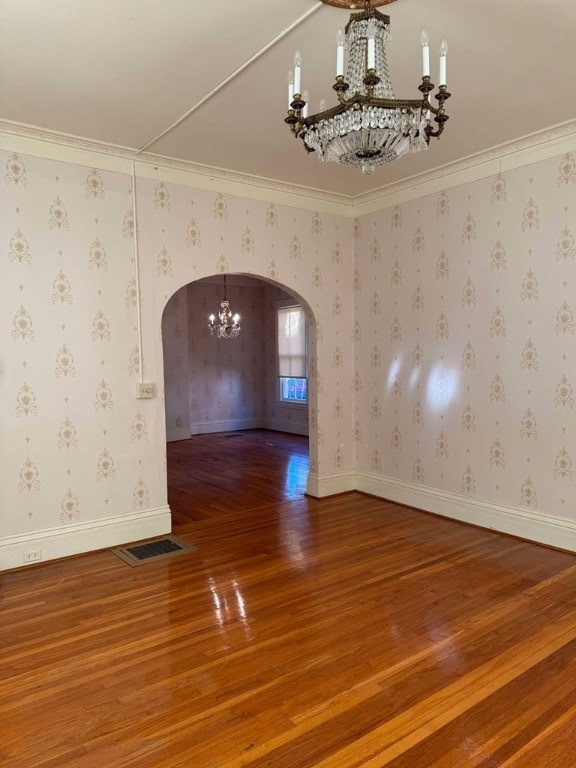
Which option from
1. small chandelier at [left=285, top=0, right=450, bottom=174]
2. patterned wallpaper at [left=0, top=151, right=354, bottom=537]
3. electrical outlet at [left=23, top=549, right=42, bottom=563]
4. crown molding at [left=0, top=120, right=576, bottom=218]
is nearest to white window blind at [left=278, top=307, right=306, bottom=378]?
crown molding at [left=0, top=120, right=576, bottom=218]

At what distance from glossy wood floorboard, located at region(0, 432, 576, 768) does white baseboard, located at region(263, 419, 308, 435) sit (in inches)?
209

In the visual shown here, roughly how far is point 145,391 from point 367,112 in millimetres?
2876

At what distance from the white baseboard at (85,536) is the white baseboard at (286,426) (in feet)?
17.5

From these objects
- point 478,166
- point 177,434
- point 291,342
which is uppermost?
point 478,166

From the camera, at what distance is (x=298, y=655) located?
2.56m

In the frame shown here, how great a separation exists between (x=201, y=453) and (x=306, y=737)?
618 centimetres

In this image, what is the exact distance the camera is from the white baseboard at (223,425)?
988cm

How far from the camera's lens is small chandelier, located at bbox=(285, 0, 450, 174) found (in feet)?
6.18

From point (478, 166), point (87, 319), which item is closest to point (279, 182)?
point (478, 166)

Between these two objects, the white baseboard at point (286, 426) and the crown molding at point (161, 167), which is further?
the white baseboard at point (286, 426)

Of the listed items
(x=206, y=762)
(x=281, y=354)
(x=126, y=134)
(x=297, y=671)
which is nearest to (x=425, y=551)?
(x=297, y=671)

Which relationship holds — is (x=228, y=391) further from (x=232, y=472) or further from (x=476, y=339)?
(x=476, y=339)

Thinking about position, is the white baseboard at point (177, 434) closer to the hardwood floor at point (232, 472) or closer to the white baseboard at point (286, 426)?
the hardwood floor at point (232, 472)

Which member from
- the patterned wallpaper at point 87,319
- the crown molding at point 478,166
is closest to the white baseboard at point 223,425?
the patterned wallpaper at point 87,319
